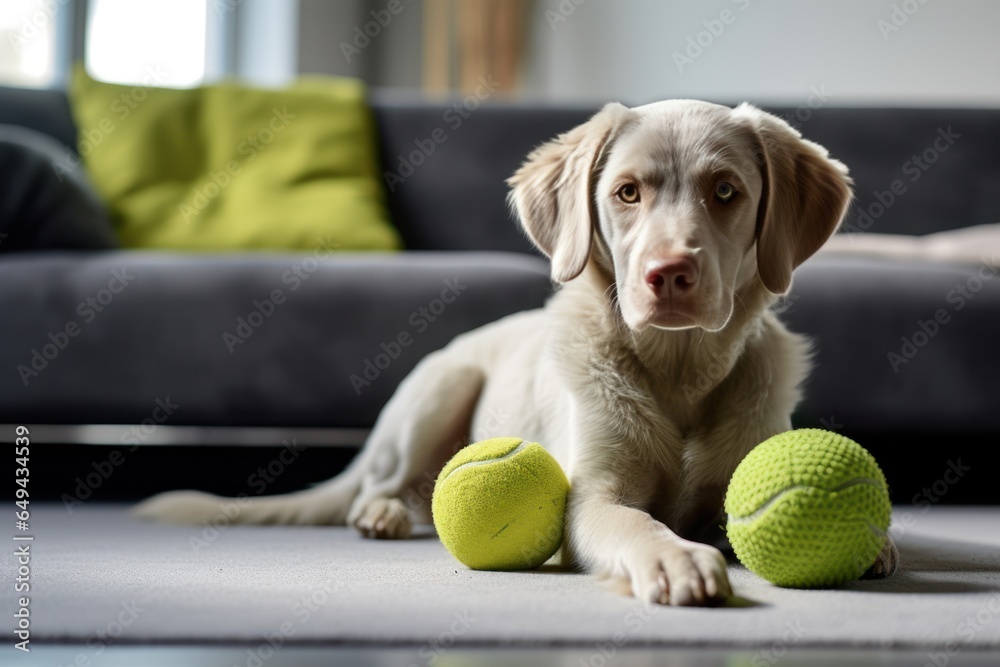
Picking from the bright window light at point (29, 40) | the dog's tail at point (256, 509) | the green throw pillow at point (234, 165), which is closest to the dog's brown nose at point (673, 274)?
the dog's tail at point (256, 509)

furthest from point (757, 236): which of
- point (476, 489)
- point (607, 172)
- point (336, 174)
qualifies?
point (336, 174)

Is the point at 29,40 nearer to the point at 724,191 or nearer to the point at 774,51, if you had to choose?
the point at 774,51

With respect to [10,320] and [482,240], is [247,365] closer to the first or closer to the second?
[10,320]

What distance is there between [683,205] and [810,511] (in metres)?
0.60

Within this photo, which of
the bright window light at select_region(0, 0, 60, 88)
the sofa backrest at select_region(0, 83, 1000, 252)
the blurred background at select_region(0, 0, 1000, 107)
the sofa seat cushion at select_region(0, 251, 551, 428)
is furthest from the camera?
the bright window light at select_region(0, 0, 60, 88)

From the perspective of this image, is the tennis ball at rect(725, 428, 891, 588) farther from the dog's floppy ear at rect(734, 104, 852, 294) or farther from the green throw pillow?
the green throw pillow

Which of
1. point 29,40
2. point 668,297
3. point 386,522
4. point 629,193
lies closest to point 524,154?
point 386,522

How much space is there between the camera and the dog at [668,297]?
5.75ft

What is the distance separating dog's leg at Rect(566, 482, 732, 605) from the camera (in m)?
1.41

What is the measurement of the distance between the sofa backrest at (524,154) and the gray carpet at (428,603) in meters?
2.19

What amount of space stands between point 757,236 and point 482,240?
223 cm

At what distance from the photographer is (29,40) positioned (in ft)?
21.9

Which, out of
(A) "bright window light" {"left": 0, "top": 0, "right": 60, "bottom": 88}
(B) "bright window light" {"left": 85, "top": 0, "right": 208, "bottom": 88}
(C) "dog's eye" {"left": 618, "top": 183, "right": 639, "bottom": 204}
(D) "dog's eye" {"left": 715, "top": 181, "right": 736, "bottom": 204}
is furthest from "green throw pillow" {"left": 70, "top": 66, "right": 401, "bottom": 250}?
(B) "bright window light" {"left": 85, "top": 0, "right": 208, "bottom": 88}

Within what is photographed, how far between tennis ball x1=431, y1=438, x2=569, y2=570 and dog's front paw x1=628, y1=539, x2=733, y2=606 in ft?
0.96
